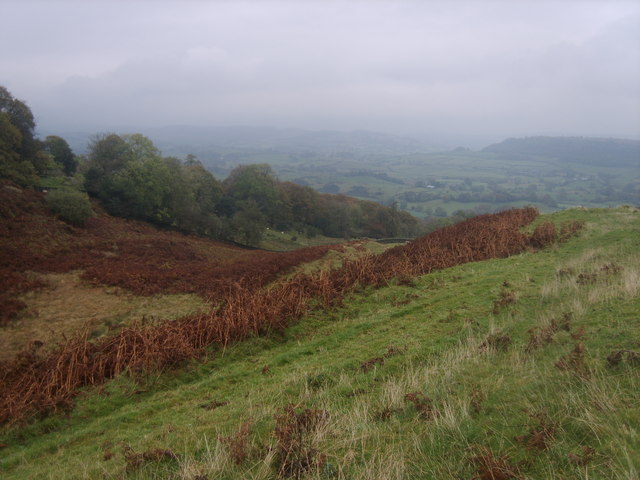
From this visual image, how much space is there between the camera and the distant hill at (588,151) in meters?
120

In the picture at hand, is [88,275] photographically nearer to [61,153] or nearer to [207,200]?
[207,200]

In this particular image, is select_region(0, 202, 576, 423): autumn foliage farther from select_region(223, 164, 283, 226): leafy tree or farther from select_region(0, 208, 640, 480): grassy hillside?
select_region(223, 164, 283, 226): leafy tree

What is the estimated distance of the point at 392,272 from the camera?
13734 mm

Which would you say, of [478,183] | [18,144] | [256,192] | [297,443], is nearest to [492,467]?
[297,443]

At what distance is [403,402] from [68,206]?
2405 cm

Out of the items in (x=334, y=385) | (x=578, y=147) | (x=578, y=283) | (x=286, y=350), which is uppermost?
(x=578, y=147)

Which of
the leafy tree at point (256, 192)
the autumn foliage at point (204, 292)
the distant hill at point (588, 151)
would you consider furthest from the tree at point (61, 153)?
the distant hill at point (588, 151)

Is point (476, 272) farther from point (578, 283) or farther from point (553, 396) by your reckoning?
point (553, 396)

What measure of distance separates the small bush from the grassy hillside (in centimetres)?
1796

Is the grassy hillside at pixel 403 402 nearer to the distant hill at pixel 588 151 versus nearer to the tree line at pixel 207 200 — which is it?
the tree line at pixel 207 200

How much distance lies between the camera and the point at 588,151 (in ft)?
461

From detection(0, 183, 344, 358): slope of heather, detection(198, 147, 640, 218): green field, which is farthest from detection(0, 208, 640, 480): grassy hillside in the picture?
detection(198, 147, 640, 218): green field

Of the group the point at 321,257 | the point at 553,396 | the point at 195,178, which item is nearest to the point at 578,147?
the point at 195,178

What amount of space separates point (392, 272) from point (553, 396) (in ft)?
31.5
